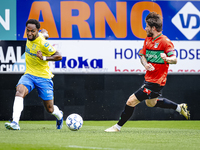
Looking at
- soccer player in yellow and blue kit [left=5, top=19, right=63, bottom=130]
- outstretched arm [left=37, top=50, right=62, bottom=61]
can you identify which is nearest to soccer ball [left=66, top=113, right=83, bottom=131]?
soccer player in yellow and blue kit [left=5, top=19, right=63, bottom=130]

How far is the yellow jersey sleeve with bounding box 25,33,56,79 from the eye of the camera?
713cm

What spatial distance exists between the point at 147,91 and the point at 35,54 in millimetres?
2109

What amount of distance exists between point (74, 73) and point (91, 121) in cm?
136

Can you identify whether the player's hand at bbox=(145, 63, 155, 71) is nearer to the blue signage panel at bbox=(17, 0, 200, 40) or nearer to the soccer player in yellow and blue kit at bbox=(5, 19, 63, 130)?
the soccer player in yellow and blue kit at bbox=(5, 19, 63, 130)

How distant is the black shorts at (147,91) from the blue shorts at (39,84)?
1.68m

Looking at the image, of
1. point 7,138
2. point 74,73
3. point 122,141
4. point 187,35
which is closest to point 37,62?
point 7,138

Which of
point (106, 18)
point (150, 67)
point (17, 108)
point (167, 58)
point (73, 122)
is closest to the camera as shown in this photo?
point (167, 58)

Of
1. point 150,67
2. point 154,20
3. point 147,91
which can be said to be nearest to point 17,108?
point 147,91

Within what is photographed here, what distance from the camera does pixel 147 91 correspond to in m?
6.69

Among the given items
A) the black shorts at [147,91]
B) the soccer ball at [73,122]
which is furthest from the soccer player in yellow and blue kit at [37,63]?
the black shorts at [147,91]

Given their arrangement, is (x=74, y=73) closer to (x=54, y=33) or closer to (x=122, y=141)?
(x=54, y=33)

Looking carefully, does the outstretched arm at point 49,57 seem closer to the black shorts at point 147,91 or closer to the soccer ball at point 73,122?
the soccer ball at point 73,122

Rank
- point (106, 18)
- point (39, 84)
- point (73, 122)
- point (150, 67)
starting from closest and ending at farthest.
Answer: point (150, 67), point (73, 122), point (39, 84), point (106, 18)

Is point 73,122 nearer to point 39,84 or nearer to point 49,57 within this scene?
point 39,84
